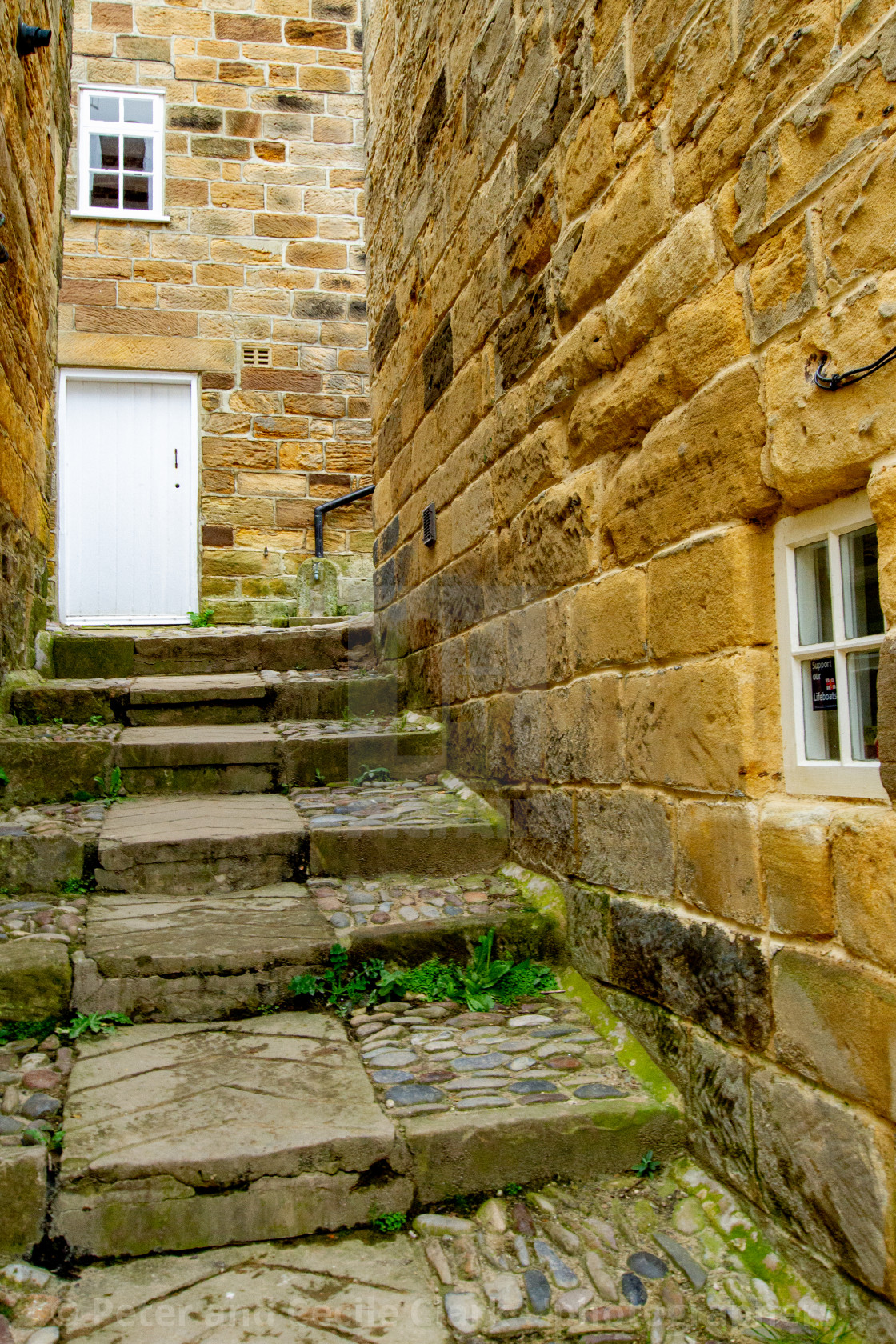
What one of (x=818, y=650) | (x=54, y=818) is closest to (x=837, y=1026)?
(x=818, y=650)

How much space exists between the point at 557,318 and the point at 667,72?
787mm

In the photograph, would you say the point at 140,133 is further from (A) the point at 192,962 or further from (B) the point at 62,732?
(A) the point at 192,962

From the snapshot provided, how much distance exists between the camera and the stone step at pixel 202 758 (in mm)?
4016

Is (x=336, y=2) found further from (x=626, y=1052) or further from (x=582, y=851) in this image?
(x=626, y=1052)

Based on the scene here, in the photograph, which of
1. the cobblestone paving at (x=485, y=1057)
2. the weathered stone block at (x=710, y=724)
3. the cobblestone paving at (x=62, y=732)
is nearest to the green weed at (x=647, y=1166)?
the cobblestone paving at (x=485, y=1057)

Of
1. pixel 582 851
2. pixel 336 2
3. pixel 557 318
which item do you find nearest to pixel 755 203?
pixel 557 318

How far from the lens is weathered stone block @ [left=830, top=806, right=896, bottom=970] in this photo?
155 centimetres

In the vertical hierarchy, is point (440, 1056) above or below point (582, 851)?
below

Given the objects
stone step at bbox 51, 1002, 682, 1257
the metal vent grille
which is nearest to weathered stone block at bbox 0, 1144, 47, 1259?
stone step at bbox 51, 1002, 682, 1257

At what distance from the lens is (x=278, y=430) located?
8.70m

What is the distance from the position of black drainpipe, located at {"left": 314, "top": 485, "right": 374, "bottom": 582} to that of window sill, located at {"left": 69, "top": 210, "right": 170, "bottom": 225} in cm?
272

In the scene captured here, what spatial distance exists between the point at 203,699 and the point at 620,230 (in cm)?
318

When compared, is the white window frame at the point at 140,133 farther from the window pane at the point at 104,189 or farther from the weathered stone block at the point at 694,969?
the weathered stone block at the point at 694,969

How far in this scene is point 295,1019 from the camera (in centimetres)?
263
